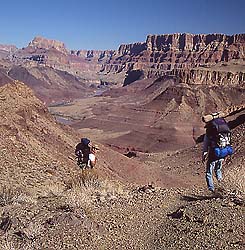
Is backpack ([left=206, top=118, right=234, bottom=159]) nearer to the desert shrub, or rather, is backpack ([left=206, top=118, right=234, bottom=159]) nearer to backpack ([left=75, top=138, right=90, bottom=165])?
backpack ([left=75, top=138, right=90, bottom=165])

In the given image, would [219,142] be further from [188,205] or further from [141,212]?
[141,212]

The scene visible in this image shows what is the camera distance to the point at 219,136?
8.88m

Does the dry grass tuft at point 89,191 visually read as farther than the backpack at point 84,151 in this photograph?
No

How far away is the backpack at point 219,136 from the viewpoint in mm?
8820

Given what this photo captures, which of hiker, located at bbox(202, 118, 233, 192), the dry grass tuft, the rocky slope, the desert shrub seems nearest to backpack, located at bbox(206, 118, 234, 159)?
hiker, located at bbox(202, 118, 233, 192)

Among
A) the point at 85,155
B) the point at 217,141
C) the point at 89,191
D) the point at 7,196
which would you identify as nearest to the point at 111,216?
the point at 89,191

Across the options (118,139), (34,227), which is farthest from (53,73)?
(34,227)

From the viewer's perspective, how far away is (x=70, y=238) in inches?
264

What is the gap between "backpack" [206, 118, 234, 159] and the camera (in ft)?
28.9

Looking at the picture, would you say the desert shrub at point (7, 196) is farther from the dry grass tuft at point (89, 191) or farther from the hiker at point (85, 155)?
the hiker at point (85, 155)

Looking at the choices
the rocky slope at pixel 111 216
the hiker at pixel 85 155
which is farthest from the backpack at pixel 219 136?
the hiker at pixel 85 155

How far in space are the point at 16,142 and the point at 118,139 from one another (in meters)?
48.7

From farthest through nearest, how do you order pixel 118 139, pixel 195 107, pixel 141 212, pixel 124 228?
pixel 195 107 < pixel 118 139 < pixel 141 212 < pixel 124 228

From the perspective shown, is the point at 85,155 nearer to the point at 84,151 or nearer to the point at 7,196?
the point at 84,151
